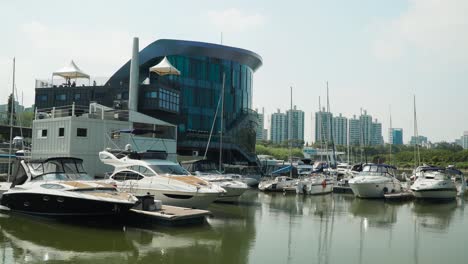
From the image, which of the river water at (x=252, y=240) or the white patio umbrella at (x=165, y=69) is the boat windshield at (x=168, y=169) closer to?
the river water at (x=252, y=240)

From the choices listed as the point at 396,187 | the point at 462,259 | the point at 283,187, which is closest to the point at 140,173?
the point at 462,259

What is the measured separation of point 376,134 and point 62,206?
176 metres

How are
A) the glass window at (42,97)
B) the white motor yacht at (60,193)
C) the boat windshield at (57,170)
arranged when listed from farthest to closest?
1. the glass window at (42,97)
2. the boat windshield at (57,170)
3. the white motor yacht at (60,193)

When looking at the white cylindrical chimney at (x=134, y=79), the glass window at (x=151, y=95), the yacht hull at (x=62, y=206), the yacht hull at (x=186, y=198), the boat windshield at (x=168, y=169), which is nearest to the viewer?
the yacht hull at (x=62, y=206)

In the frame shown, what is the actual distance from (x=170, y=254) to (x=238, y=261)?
6.71 ft

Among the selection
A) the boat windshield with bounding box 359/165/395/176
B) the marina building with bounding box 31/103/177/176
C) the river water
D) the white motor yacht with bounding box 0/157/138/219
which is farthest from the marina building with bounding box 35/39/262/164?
the river water

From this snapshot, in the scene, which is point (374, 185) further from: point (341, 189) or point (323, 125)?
point (323, 125)

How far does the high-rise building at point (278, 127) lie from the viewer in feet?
595

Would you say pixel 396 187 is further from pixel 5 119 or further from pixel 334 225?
pixel 5 119

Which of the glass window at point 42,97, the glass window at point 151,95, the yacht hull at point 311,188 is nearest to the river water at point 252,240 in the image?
the yacht hull at point 311,188

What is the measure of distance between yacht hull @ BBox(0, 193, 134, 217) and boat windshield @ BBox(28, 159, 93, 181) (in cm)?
120

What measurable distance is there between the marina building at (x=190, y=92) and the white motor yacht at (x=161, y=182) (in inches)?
1293

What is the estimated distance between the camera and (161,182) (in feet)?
67.9

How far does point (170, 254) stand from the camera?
12.9 meters
